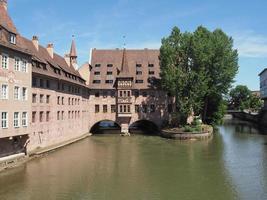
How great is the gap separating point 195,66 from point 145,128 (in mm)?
24722

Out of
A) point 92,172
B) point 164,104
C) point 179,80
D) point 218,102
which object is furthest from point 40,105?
point 218,102

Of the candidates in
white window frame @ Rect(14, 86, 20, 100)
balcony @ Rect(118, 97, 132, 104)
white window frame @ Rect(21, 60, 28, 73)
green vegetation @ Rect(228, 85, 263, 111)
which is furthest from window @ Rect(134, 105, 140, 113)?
green vegetation @ Rect(228, 85, 263, 111)

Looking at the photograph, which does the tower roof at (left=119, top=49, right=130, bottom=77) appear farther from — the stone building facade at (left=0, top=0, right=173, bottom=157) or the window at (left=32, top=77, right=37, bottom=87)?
the window at (left=32, top=77, right=37, bottom=87)

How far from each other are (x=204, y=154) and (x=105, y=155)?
41.2 feet

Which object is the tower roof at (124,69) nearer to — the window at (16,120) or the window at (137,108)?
the window at (137,108)

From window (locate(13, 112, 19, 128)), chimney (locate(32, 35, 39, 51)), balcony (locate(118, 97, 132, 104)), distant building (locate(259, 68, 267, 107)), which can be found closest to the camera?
window (locate(13, 112, 19, 128))

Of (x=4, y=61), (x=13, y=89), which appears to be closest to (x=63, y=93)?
(x=13, y=89)

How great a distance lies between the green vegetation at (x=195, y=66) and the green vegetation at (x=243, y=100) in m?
102

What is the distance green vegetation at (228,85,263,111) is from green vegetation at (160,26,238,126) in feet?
333

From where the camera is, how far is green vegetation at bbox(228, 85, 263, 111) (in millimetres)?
168625

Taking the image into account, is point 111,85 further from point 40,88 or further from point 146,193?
point 146,193

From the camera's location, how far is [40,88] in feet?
149

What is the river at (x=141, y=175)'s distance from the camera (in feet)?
85.4

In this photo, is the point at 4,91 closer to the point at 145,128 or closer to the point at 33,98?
the point at 33,98
